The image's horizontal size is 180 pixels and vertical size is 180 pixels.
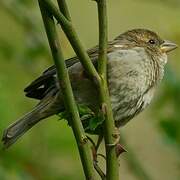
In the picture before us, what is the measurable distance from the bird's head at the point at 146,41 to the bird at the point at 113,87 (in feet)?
0.55

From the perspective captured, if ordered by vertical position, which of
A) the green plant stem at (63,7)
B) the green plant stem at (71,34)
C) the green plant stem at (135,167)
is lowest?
the green plant stem at (135,167)

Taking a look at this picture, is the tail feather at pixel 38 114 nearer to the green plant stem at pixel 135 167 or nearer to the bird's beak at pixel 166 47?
the bird's beak at pixel 166 47

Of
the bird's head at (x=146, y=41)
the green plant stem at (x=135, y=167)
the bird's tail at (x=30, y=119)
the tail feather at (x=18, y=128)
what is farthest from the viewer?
the green plant stem at (x=135, y=167)

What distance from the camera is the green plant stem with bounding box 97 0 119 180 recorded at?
8.60 feet

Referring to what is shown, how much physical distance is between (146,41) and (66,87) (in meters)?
1.93

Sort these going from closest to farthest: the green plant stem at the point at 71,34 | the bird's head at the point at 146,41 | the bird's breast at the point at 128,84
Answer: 1. the green plant stem at the point at 71,34
2. the bird's breast at the point at 128,84
3. the bird's head at the point at 146,41

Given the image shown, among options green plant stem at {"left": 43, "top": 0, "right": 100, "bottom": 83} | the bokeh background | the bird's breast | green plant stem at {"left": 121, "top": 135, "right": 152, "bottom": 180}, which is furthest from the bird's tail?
green plant stem at {"left": 121, "top": 135, "right": 152, "bottom": 180}

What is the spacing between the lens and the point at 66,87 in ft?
8.43

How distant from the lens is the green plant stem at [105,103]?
262 centimetres

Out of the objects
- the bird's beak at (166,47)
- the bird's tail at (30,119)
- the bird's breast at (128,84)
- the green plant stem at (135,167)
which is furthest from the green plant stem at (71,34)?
the green plant stem at (135,167)

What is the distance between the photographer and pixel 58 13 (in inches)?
100

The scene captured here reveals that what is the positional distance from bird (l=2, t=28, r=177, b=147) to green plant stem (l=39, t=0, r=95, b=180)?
756mm

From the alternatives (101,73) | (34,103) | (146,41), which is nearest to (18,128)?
(101,73)

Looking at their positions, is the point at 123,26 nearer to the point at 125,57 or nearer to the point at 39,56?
the point at 39,56
